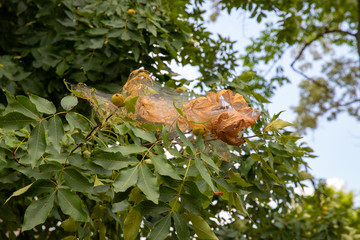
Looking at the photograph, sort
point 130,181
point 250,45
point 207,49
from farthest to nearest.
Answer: point 250,45
point 207,49
point 130,181

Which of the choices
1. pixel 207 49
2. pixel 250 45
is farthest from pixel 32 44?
pixel 250 45

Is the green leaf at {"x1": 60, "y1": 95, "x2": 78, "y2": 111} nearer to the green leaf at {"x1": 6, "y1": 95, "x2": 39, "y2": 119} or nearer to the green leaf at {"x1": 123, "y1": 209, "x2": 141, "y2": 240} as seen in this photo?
the green leaf at {"x1": 6, "y1": 95, "x2": 39, "y2": 119}

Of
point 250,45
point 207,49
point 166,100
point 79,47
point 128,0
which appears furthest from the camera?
point 250,45

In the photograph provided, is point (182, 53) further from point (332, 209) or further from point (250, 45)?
point (250, 45)

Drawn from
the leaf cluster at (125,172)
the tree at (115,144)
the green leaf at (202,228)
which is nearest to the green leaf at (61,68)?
the tree at (115,144)

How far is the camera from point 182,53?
7.57ft

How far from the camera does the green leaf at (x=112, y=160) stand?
1082 millimetres

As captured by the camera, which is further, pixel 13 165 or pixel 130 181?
pixel 13 165

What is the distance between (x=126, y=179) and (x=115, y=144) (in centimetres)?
38

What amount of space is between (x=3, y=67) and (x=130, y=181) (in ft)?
4.35

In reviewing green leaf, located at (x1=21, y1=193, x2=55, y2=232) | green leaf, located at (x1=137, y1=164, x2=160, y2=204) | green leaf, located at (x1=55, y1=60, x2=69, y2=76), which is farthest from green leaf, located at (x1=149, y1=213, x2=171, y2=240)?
green leaf, located at (x1=55, y1=60, x2=69, y2=76)

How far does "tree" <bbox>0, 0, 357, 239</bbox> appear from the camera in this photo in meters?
1.10

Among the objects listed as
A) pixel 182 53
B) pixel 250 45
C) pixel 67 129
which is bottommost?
pixel 67 129

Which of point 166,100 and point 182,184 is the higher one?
point 166,100
